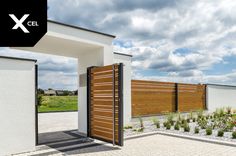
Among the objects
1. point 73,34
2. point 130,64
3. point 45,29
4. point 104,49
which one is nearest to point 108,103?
point 104,49

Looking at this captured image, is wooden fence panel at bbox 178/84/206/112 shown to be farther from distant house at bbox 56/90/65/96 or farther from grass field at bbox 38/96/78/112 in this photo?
distant house at bbox 56/90/65/96

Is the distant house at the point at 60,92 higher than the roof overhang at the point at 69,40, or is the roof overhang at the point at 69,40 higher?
the roof overhang at the point at 69,40

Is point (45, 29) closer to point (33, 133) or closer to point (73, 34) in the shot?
point (73, 34)

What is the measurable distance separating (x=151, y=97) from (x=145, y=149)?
21.3ft

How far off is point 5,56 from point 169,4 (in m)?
5.84

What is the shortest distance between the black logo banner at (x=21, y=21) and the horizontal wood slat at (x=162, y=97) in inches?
239

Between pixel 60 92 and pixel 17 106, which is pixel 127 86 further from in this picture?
pixel 60 92

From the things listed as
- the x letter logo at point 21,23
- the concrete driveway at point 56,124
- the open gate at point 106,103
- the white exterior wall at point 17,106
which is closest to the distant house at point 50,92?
the concrete driveway at point 56,124

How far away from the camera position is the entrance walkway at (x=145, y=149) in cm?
672

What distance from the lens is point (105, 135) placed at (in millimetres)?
8172

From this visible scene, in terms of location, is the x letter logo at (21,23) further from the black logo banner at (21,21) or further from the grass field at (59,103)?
the grass field at (59,103)

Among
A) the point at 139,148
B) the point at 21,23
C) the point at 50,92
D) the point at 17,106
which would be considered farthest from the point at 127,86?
the point at 50,92

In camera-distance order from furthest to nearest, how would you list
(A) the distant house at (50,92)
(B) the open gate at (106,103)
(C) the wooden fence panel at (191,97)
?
1. (A) the distant house at (50,92)
2. (C) the wooden fence panel at (191,97)
3. (B) the open gate at (106,103)

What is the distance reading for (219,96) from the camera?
19.6 m
